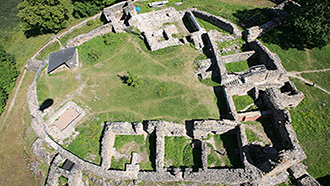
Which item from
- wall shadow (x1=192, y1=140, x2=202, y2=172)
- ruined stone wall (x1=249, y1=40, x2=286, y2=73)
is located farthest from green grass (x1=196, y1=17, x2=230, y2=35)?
wall shadow (x1=192, y1=140, x2=202, y2=172)

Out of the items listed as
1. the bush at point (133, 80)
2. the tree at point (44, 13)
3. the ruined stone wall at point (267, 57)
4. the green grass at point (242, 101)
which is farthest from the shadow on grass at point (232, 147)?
the tree at point (44, 13)

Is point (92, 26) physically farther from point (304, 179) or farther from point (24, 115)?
point (304, 179)

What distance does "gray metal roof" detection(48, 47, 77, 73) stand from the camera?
3142 centimetres

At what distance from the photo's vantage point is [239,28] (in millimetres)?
36562

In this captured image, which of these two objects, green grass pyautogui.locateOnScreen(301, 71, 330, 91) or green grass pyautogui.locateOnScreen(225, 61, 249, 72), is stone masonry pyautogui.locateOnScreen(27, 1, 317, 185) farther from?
green grass pyautogui.locateOnScreen(301, 71, 330, 91)

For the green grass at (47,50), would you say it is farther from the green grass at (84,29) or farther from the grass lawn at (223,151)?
the grass lawn at (223,151)

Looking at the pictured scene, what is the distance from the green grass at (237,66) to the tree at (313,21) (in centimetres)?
930

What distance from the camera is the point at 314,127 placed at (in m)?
24.5

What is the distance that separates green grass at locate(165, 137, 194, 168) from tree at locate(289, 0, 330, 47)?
24157 millimetres

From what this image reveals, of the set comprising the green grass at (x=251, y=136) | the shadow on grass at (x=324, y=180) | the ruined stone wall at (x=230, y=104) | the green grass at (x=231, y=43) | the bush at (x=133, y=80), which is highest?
the green grass at (x=231, y=43)

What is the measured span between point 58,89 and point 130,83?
35.8ft

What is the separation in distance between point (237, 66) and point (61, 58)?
27951 mm

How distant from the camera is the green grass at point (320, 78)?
28400 mm

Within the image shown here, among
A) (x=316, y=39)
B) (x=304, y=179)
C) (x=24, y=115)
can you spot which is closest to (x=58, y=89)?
(x=24, y=115)
